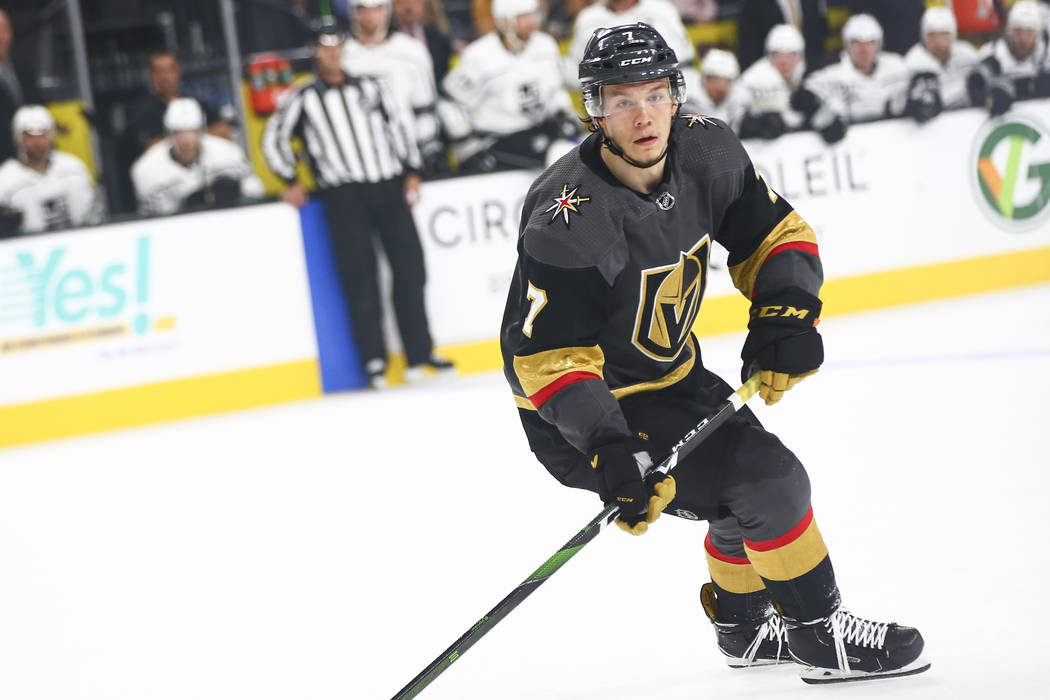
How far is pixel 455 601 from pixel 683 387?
0.91 meters

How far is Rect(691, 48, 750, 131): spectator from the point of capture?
6918 millimetres

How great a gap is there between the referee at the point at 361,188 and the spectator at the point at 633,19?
3.72ft

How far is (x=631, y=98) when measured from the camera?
2070 mm

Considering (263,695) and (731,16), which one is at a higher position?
(731,16)

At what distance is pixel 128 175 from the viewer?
23.1 feet

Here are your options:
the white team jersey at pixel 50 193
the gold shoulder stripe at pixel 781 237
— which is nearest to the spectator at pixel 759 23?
the white team jersey at pixel 50 193

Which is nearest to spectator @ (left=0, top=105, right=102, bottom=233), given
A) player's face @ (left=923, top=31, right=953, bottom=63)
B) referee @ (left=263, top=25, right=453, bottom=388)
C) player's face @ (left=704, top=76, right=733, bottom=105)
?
referee @ (left=263, top=25, right=453, bottom=388)

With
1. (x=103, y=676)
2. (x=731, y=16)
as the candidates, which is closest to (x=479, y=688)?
(x=103, y=676)

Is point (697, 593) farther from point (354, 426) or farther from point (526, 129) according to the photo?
point (526, 129)

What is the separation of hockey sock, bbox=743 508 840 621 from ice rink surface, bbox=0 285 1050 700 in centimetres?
16

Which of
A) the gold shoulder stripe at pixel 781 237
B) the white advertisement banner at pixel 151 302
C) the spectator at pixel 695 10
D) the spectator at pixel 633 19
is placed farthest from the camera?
the spectator at pixel 695 10

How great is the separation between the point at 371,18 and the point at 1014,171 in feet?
12.0

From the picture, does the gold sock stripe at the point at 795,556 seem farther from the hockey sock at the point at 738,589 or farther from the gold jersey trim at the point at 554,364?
the gold jersey trim at the point at 554,364

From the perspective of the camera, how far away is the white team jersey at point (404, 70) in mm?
6555
